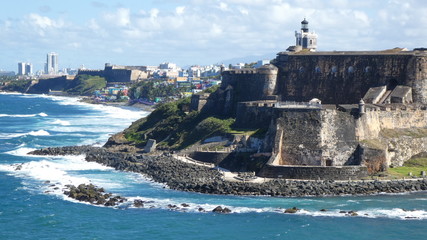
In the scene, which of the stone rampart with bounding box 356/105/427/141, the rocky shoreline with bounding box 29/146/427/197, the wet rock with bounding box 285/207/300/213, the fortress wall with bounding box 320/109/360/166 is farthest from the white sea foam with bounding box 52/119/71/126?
the wet rock with bounding box 285/207/300/213

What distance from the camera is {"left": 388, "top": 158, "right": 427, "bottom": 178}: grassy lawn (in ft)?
175

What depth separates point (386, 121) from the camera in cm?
5916

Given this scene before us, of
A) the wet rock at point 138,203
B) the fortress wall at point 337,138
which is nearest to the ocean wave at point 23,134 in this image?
the wet rock at point 138,203

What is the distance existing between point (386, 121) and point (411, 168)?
4.94 meters

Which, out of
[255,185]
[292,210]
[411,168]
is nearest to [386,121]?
[411,168]

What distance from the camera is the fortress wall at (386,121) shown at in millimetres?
55997

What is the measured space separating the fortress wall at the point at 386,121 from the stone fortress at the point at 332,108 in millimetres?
77

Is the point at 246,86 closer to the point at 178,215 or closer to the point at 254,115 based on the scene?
the point at 254,115

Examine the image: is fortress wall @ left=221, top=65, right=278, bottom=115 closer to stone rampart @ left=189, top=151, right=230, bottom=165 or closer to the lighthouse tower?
stone rampart @ left=189, top=151, right=230, bottom=165

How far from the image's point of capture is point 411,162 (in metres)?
57.1

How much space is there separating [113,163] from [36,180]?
29.0 feet

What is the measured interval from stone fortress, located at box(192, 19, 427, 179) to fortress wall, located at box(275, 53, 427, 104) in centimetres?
8

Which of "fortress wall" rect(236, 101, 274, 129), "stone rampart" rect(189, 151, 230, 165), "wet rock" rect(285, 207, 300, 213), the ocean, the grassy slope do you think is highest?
A: "fortress wall" rect(236, 101, 274, 129)

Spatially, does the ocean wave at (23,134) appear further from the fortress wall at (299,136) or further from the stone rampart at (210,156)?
the fortress wall at (299,136)
